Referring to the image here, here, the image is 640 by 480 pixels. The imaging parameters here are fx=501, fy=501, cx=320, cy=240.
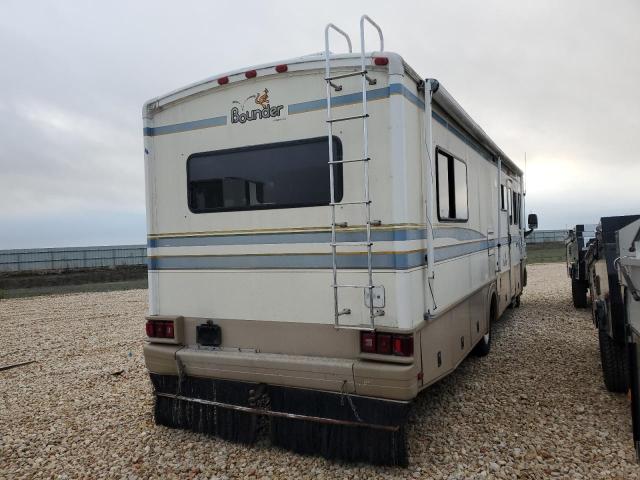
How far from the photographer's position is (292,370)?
377 centimetres

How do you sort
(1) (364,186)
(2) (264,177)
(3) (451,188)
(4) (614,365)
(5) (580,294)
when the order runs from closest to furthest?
(1) (364,186), (2) (264,177), (3) (451,188), (4) (614,365), (5) (580,294)

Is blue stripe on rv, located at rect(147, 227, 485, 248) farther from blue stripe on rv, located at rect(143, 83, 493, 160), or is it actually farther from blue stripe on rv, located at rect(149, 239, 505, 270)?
blue stripe on rv, located at rect(143, 83, 493, 160)

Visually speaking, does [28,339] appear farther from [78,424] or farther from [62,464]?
[62,464]

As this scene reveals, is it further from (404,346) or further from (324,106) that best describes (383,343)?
(324,106)

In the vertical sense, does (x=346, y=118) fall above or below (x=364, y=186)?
above

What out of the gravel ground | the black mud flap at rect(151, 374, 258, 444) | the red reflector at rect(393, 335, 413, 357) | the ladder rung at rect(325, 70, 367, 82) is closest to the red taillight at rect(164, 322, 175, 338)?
the black mud flap at rect(151, 374, 258, 444)

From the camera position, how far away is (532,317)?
9352 millimetres

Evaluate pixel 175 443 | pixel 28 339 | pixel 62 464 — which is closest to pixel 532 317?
pixel 175 443

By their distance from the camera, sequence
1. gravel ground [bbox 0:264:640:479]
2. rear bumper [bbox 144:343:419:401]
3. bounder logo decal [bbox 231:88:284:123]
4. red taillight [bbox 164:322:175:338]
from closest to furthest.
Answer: rear bumper [bbox 144:343:419:401] → gravel ground [bbox 0:264:640:479] → bounder logo decal [bbox 231:88:284:123] → red taillight [bbox 164:322:175:338]

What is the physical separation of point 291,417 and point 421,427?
1.25 metres

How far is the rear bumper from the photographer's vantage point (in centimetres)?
346

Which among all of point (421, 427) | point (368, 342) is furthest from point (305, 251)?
point (421, 427)

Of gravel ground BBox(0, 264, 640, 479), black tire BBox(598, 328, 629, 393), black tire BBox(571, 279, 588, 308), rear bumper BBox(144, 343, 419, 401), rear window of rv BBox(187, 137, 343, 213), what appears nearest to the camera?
rear bumper BBox(144, 343, 419, 401)

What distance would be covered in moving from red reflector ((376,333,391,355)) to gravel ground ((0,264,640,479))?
34.7 inches
